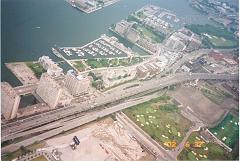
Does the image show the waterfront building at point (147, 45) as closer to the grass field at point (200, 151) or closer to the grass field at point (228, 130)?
the grass field at point (228, 130)

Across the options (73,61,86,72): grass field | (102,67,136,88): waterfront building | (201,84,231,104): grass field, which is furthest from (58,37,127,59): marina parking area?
(201,84,231,104): grass field

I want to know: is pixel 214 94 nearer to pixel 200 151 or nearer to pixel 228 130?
pixel 228 130

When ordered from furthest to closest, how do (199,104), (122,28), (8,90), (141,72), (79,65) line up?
(122,28), (141,72), (199,104), (79,65), (8,90)

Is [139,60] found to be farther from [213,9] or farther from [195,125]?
[213,9]

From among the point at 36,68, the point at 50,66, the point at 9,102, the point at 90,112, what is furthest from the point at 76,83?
the point at 9,102

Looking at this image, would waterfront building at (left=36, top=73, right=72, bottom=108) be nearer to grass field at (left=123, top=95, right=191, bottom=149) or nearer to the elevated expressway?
the elevated expressway

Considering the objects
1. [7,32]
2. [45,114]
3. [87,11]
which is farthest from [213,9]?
[45,114]
